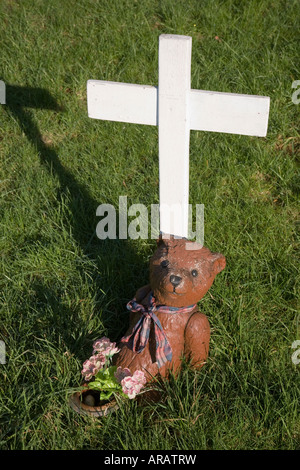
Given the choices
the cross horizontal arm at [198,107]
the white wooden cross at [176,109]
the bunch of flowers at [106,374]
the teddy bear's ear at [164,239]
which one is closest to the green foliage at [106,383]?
the bunch of flowers at [106,374]

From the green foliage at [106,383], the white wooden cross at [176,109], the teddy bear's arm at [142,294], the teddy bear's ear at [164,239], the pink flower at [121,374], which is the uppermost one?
the white wooden cross at [176,109]

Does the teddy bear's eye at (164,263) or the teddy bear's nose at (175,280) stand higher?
the teddy bear's eye at (164,263)

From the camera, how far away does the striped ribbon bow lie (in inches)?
102

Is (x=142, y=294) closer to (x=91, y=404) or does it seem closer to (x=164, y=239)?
(x=164, y=239)

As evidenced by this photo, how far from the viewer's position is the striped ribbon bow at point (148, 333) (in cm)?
258

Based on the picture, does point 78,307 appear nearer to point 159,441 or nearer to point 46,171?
point 159,441

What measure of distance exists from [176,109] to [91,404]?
136cm

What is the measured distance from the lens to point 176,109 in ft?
8.04

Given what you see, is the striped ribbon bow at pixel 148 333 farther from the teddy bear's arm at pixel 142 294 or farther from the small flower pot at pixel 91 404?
the small flower pot at pixel 91 404

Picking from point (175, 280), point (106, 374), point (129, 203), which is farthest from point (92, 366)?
point (129, 203)

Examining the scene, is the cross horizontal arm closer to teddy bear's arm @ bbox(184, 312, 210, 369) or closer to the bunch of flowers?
teddy bear's arm @ bbox(184, 312, 210, 369)

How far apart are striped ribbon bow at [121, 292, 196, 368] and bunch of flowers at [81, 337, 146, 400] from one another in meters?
0.09

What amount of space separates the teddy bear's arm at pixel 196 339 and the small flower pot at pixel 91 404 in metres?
0.41

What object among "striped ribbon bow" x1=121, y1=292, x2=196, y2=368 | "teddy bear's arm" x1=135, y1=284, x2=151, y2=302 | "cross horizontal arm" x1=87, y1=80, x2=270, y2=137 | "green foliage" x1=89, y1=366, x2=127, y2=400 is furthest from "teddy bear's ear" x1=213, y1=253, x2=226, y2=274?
"green foliage" x1=89, y1=366, x2=127, y2=400
